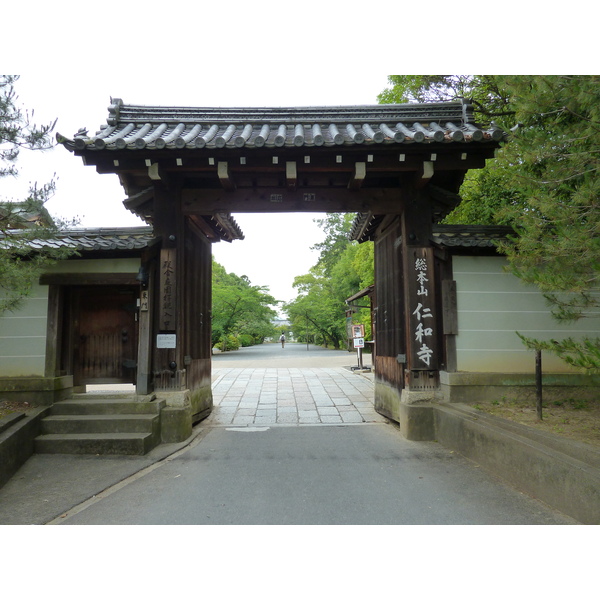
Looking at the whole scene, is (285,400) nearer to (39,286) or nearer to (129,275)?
(129,275)

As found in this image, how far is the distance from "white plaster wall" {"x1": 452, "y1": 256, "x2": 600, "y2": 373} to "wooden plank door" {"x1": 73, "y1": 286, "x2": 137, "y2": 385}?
553 cm

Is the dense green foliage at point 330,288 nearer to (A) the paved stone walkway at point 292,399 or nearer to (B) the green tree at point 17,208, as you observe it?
(A) the paved stone walkway at point 292,399

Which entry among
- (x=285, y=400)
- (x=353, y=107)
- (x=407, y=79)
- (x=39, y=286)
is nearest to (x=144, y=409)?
(x=39, y=286)

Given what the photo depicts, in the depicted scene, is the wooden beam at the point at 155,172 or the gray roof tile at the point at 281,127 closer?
the gray roof tile at the point at 281,127

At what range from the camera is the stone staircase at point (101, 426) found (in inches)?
217

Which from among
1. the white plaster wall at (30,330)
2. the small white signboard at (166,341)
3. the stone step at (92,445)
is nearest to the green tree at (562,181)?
the small white signboard at (166,341)

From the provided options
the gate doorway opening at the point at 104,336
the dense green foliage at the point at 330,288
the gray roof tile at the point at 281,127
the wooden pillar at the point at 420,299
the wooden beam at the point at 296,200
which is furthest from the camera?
the dense green foliage at the point at 330,288

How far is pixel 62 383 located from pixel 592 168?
24.8 feet

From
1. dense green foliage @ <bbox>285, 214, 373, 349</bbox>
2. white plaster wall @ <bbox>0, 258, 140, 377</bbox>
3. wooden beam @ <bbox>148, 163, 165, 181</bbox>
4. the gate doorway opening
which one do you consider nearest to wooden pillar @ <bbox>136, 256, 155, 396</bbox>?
white plaster wall @ <bbox>0, 258, 140, 377</bbox>

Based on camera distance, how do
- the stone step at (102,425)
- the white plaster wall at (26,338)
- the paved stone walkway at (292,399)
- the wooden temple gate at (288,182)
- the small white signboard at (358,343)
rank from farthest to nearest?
the small white signboard at (358,343), the paved stone walkway at (292,399), the white plaster wall at (26,338), the stone step at (102,425), the wooden temple gate at (288,182)

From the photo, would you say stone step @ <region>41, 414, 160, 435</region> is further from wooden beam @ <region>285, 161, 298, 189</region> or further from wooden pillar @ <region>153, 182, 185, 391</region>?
wooden beam @ <region>285, 161, 298, 189</region>

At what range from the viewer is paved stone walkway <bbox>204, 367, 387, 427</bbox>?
752cm

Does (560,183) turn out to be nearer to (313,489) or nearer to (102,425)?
(313,489)

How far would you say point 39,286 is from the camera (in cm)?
629
